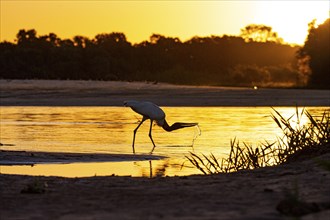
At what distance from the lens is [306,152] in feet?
41.7

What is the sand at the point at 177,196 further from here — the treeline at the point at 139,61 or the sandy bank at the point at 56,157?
the treeline at the point at 139,61

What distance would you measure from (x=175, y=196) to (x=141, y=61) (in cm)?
8920

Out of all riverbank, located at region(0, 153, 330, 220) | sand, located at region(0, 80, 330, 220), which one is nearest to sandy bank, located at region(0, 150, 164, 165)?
sand, located at region(0, 80, 330, 220)

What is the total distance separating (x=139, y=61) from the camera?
320 ft

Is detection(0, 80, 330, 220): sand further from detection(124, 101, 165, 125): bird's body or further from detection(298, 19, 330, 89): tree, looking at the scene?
detection(298, 19, 330, 89): tree

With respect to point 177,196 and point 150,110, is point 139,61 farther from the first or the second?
point 177,196

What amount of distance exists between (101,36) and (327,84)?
5413 cm

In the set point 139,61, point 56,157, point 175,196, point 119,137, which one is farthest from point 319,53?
point 175,196

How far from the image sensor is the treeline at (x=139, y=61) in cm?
8469

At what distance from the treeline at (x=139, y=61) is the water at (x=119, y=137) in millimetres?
48235

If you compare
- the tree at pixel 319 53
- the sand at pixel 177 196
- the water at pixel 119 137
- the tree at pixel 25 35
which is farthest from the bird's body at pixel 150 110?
the tree at pixel 25 35

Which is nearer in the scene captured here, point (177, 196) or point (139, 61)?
point (177, 196)

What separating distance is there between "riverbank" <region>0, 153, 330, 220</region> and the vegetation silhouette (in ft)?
209

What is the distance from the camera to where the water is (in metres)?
13.9
